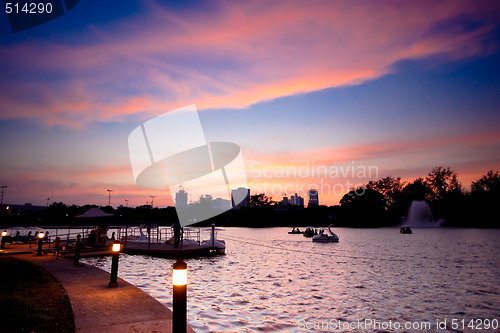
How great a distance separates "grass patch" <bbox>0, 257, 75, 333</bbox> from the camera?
7.72 meters

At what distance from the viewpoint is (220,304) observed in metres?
14.4

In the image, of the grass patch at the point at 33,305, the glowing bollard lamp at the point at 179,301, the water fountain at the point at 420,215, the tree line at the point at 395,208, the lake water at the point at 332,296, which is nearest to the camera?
the glowing bollard lamp at the point at 179,301

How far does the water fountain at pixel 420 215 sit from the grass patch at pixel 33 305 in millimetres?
151378

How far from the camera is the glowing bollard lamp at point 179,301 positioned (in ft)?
19.9

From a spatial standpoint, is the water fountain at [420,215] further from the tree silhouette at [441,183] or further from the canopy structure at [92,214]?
the canopy structure at [92,214]

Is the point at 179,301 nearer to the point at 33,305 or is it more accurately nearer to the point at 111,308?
the point at 111,308

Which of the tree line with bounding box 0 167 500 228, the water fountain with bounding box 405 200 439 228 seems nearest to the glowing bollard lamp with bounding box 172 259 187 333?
the tree line with bounding box 0 167 500 228

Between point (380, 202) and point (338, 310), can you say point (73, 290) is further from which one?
point (380, 202)

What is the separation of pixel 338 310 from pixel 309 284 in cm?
589

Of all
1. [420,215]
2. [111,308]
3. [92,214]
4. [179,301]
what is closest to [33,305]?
[111,308]

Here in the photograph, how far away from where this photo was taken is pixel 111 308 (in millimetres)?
9227

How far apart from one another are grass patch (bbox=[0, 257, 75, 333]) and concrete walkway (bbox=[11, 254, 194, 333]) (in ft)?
0.86

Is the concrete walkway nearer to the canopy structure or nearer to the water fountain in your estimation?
the canopy structure

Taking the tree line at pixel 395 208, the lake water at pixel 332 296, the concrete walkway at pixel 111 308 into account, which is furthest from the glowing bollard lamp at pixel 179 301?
the tree line at pixel 395 208
